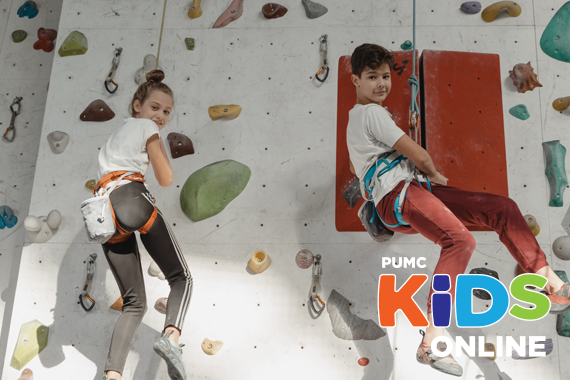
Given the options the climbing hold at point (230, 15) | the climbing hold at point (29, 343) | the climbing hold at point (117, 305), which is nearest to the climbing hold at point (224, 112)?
the climbing hold at point (230, 15)

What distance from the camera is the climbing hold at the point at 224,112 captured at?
330cm

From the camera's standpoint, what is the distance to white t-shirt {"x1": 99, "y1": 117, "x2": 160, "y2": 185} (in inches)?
90.9

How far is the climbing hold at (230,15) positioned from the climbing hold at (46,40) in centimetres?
135

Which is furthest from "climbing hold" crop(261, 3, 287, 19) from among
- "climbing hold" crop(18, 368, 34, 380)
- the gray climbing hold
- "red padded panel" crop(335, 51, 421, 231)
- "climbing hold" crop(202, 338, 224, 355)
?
"climbing hold" crop(18, 368, 34, 380)

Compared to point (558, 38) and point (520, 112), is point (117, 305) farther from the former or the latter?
point (558, 38)

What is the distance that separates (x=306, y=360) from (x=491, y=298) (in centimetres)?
108

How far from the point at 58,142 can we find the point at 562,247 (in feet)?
10.3

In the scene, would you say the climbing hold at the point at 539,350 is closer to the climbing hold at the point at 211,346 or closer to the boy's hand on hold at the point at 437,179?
the boy's hand on hold at the point at 437,179

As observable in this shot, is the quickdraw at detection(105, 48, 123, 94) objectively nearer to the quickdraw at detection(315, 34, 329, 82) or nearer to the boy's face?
the quickdraw at detection(315, 34, 329, 82)

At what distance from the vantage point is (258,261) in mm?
2959

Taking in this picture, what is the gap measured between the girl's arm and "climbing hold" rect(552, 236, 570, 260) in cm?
217

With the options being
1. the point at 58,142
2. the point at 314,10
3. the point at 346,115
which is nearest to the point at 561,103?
the point at 346,115

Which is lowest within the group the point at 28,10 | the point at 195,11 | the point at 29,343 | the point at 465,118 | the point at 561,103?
the point at 29,343

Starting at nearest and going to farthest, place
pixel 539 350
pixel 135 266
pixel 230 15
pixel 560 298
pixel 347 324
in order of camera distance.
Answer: pixel 560 298, pixel 135 266, pixel 539 350, pixel 347 324, pixel 230 15
